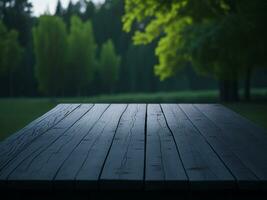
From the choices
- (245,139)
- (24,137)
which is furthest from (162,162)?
(24,137)

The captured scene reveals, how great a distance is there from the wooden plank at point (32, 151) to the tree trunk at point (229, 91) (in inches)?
780

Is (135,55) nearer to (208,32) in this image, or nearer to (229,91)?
(229,91)

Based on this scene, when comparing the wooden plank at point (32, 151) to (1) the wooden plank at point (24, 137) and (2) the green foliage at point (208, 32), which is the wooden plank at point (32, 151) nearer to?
(1) the wooden plank at point (24, 137)

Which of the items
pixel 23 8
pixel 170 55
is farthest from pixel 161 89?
pixel 170 55

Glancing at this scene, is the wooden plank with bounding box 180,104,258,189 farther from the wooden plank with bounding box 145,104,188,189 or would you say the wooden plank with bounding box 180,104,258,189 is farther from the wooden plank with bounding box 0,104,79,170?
the wooden plank with bounding box 0,104,79,170

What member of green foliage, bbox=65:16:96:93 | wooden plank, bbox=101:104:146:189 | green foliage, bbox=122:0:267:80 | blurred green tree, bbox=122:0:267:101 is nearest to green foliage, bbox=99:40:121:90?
green foliage, bbox=65:16:96:93

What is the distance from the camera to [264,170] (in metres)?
2.77

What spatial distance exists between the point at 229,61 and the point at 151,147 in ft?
58.1

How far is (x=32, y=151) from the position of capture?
3428 millimetres

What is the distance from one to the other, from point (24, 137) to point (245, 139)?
1970mm

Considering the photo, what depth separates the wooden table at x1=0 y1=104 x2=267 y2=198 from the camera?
255 centimetres

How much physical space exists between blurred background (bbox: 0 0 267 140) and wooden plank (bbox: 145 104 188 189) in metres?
8.72

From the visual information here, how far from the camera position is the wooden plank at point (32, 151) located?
2.70 metres
